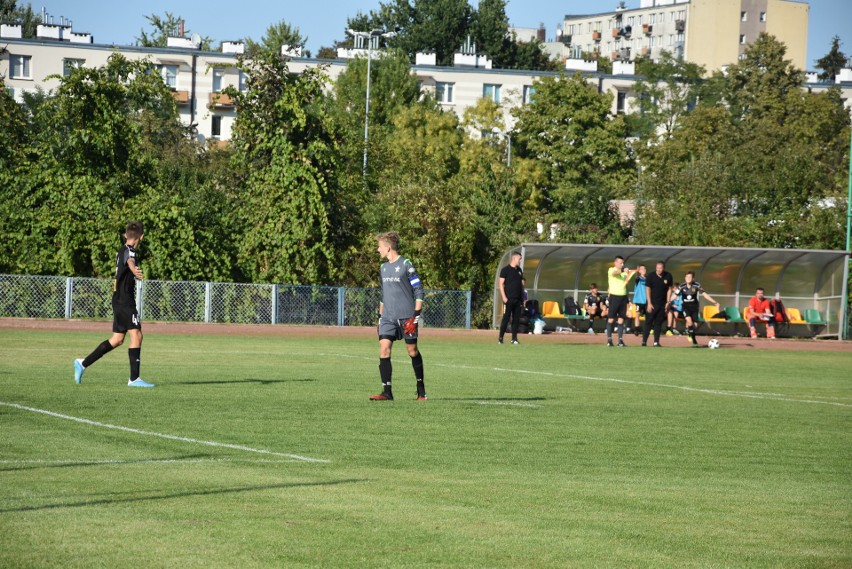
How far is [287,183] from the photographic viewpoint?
41.6 m

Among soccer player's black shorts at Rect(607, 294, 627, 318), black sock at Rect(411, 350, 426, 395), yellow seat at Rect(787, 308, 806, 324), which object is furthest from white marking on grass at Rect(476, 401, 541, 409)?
yellow seat at Rect(787, 308, 806, 324)

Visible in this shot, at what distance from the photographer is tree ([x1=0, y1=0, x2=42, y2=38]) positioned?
111125 millimetres

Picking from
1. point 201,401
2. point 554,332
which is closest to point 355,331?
point 554,332

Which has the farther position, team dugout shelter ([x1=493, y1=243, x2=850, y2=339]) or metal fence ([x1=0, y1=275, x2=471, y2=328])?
team dugout shelter ([x1=493, y1=243, x2=850, y2=339])

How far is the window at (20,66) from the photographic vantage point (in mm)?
95688

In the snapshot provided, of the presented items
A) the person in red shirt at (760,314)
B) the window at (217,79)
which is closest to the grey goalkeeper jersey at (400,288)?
the person in red shirt at (760,314)

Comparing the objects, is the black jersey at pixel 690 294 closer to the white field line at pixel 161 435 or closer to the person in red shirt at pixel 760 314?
the person in red shirt at pixel 760 314

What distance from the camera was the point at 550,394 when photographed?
17734 mm

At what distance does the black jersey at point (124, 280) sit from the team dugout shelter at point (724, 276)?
82.7ft

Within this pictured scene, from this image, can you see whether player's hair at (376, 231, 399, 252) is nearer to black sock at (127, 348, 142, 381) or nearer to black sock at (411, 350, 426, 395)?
black sock at (411, 350, 426, 395)

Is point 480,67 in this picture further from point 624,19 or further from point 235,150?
point 624,19

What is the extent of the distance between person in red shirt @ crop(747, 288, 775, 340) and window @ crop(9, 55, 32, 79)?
6930 centimetres

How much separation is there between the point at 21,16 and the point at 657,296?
3731 inches

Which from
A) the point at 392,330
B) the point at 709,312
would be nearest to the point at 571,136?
the point at 709,312
